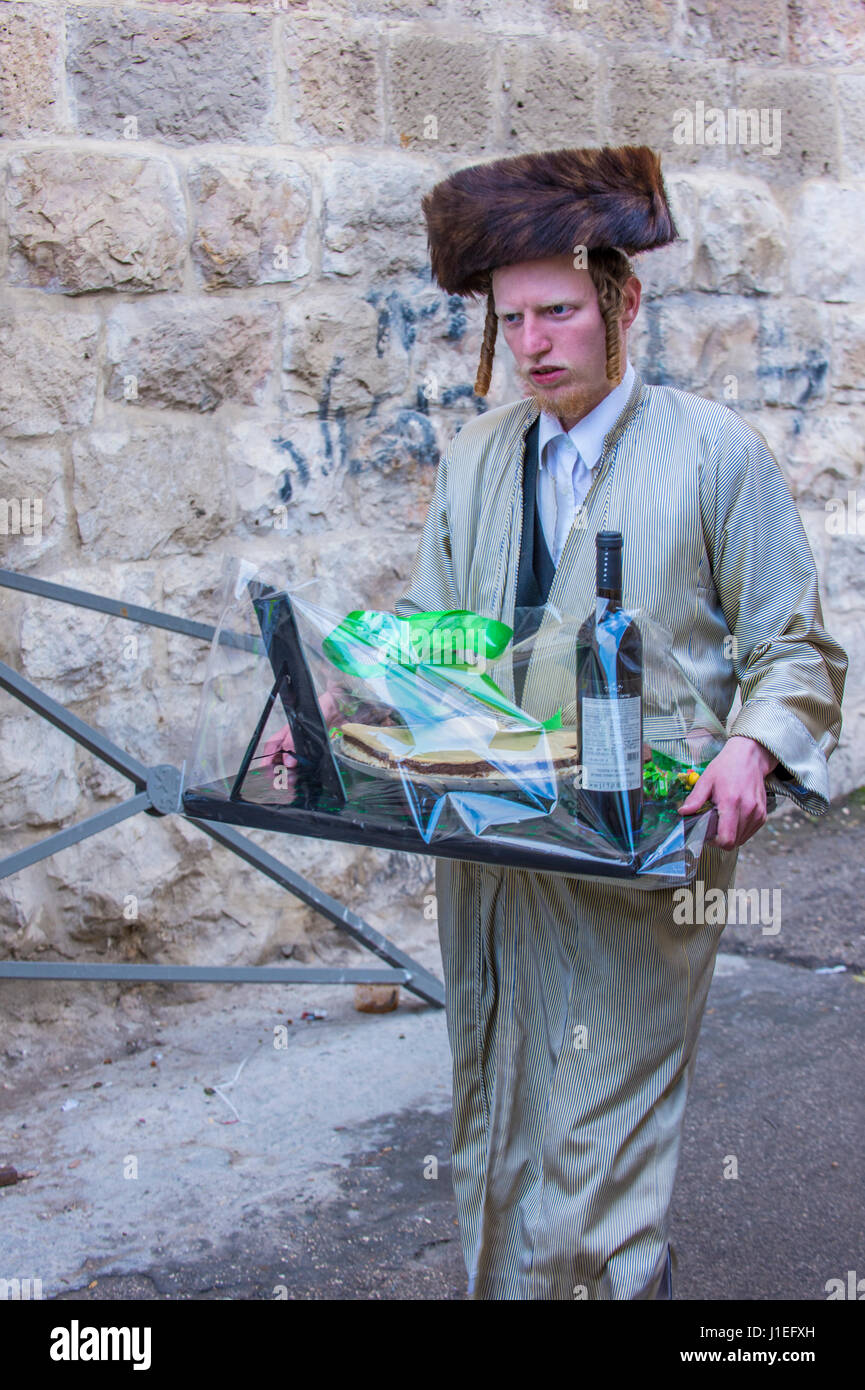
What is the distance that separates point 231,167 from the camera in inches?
146

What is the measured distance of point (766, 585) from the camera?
2.09 meters

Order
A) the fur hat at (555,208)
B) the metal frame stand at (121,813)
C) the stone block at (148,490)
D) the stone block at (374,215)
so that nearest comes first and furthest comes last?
the fur hat at (555,208)
the metal frame stand at (121,813)
the stone block at (148,490)
the stone block at (374,215)

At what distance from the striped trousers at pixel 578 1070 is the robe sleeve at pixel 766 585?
29 centimetres

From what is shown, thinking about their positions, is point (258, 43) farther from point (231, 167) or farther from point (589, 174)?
point (589, 174)

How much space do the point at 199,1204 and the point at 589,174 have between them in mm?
2225

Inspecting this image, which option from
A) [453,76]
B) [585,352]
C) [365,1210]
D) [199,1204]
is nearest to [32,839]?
[199,1204]

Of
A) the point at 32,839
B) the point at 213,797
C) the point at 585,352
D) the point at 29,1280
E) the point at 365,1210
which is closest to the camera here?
the point at 213,797

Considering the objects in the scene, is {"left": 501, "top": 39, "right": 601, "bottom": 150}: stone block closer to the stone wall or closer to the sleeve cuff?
the stone wall

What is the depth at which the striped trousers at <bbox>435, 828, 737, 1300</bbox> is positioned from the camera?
2.01 meters

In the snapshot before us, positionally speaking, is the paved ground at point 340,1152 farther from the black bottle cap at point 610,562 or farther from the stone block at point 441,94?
the stone block at point 441,94

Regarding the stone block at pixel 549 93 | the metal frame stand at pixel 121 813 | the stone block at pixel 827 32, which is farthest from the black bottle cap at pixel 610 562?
the stone block at pixel 827 32

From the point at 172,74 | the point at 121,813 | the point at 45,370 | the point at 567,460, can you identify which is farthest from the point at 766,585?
the point at 172,74

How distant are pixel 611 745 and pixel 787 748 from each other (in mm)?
337

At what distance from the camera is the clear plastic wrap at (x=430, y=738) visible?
5.72ft
